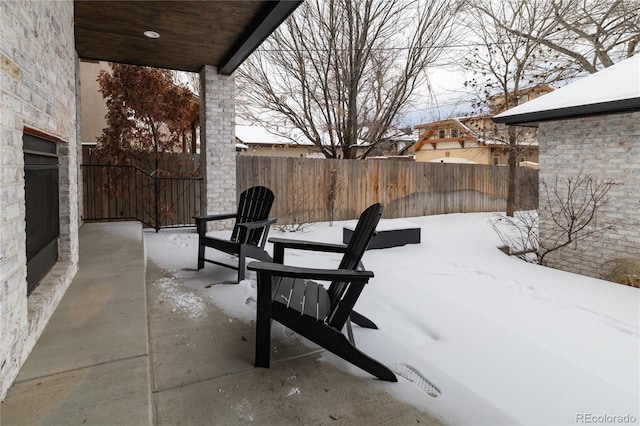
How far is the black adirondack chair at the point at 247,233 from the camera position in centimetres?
333

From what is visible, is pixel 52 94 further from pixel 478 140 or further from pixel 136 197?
pixel 478 140

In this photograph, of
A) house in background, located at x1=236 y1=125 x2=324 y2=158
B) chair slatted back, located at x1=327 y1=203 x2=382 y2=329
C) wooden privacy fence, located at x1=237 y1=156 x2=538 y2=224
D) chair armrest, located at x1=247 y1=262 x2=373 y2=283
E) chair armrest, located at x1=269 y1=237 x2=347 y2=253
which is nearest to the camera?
chair armrest, located at x1=247 y1=262 x2=373 y2=283

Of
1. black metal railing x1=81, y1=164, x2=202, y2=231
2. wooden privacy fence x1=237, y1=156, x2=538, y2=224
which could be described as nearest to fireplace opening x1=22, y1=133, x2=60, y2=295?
black metal railing x1=81, y1=164, x2=202, y2=231

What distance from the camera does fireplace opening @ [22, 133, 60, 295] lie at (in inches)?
75.4

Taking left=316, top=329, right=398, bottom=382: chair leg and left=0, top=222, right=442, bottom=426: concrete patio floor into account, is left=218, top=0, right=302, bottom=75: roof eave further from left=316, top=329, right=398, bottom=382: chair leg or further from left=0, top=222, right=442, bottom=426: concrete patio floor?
left=316, top=329, right=398, bottom=382: chair leg

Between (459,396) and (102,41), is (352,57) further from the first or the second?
(459,396)

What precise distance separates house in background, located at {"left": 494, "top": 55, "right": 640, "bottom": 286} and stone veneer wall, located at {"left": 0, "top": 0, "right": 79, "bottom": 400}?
551 centimetres

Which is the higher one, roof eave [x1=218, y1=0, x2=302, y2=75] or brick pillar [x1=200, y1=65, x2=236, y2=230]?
roof eave [x1=218, y1=0, x2=302, y2=75]

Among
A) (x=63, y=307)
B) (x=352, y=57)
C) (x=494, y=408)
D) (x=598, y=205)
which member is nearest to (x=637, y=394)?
(x=494, y=408)

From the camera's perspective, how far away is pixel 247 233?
3.39 meters

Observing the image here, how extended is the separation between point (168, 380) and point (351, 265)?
1.08 m

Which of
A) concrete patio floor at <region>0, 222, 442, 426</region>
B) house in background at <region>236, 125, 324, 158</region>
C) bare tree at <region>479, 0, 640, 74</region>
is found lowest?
concrete patio floor at <region>0, 222, 442, 426</region>

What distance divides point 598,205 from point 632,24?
6427 millimetres

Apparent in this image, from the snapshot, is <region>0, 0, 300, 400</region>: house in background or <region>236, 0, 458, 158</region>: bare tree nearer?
<region>0, 0, 300, 400</region>: house in background
